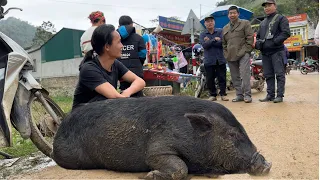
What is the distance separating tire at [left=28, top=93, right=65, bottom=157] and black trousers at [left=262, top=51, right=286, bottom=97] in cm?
393

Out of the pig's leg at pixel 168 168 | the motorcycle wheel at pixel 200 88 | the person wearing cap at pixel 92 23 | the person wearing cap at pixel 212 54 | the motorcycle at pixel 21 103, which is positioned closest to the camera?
the pig's leg at pixel 168 168

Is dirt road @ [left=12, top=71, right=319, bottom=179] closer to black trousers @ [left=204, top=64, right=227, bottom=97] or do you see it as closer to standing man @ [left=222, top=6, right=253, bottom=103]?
standing man @ [left=222, top=6, right=253, bottom=103]

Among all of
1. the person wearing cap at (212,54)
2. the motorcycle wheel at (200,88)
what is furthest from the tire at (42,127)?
the motorcycle wheel at (200,88)

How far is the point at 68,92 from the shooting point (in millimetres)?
15453

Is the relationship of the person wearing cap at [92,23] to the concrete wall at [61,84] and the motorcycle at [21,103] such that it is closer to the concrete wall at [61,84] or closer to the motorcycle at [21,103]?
the motorcycle at [21,103]

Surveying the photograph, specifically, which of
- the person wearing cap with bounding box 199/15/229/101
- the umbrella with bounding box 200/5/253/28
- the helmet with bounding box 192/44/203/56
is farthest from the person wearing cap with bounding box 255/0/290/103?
the umbrella with bounding box 200/5/253/28

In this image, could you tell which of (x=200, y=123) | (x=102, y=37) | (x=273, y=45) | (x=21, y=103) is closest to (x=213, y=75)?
(x=273, y=45)

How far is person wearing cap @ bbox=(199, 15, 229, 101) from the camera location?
7082mm

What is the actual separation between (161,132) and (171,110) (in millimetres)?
177

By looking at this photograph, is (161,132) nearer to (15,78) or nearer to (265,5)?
(15,78)

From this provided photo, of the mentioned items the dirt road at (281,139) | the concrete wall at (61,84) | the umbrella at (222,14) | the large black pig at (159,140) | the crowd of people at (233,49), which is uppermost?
the umbrella at (222,14)

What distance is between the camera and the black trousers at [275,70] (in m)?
6.20

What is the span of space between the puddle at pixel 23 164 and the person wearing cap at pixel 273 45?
4.21 meters

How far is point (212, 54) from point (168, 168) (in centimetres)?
514
